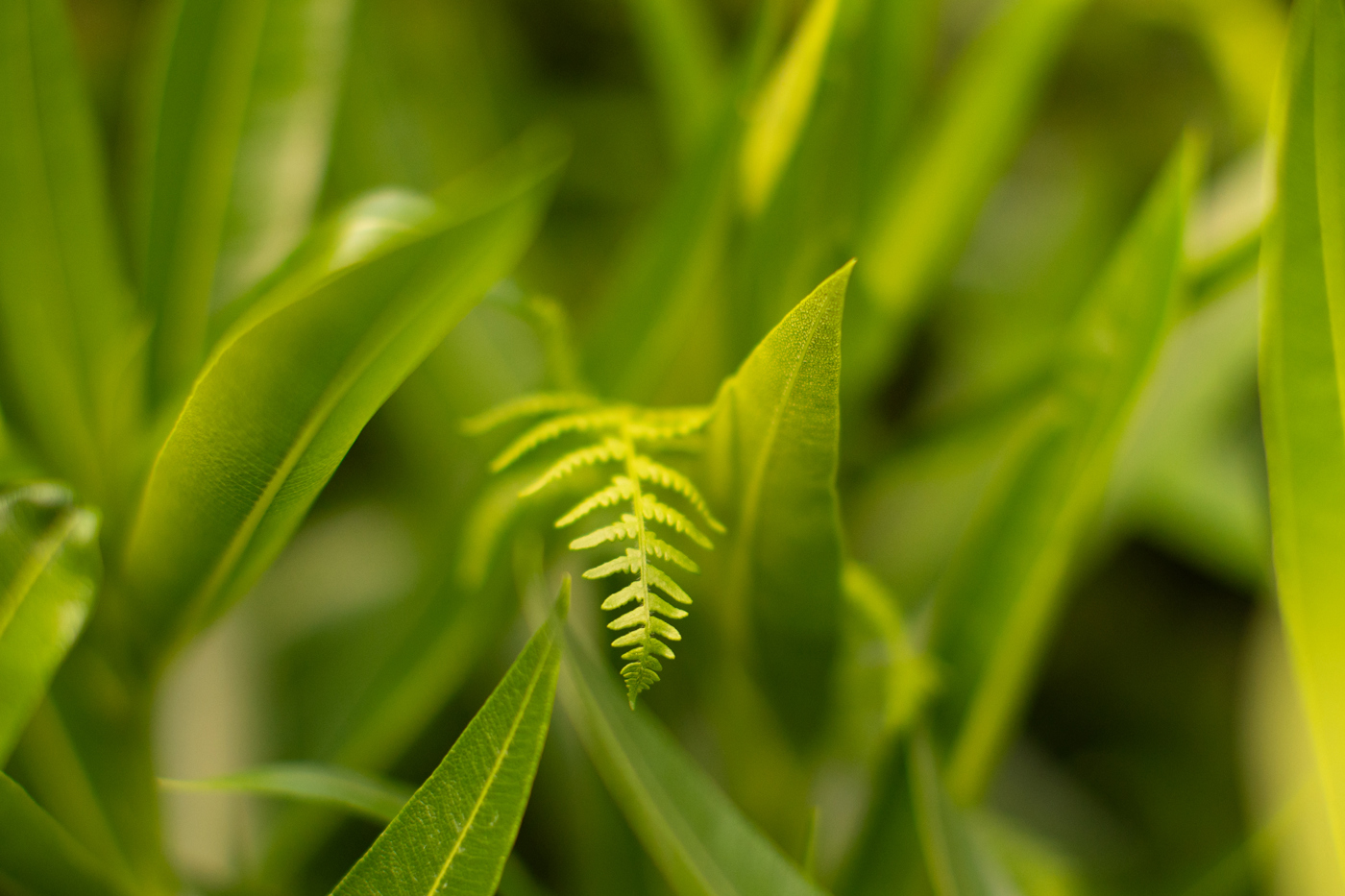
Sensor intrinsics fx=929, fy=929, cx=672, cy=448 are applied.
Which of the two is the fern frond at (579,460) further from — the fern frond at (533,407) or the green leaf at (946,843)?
the green leaf at (946,843)

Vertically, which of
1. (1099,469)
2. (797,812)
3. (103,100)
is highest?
(103,100)

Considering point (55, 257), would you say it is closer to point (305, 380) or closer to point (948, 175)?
point (305, 380)

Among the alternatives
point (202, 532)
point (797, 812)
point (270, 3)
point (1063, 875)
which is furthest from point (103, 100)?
point (1063, 875)

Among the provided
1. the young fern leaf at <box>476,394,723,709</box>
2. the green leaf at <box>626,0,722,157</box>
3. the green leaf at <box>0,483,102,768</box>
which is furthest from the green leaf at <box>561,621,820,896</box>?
the green leaf at <box>626,0,722,157</box>

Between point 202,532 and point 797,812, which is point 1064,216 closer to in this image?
point 797,812

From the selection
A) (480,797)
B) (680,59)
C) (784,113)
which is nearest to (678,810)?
(480,797)
